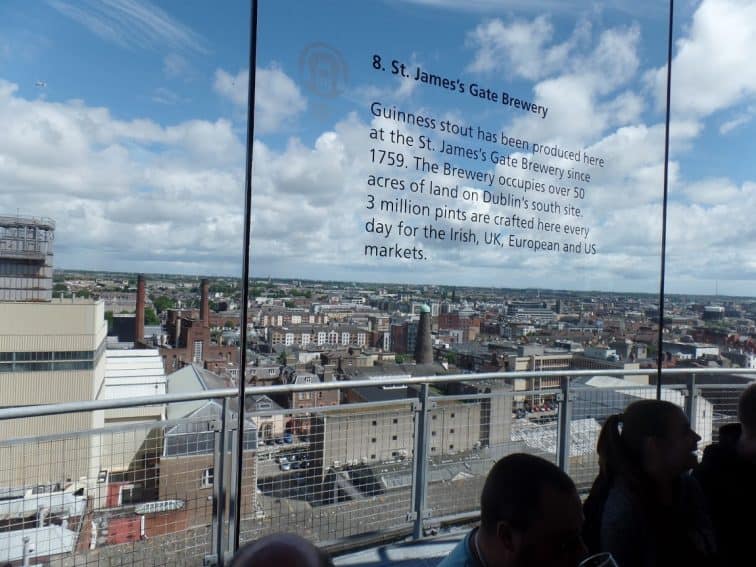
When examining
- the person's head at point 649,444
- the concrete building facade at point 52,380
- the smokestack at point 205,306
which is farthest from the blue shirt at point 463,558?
the smokestack at point 205,306

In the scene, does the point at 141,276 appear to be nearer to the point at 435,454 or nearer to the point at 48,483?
the point at 48,483

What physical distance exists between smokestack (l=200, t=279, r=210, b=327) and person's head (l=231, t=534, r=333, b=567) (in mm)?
2065

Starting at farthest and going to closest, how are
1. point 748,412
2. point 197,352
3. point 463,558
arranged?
1. point 197,352
2. point 748,412
3. point 463,558

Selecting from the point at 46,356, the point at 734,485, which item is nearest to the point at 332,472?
the point at 734,485

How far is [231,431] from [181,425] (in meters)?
0.24

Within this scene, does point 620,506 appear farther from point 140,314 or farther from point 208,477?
point 140,314

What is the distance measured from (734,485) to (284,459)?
1798 mm

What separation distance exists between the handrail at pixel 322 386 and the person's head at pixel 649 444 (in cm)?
Result: 133

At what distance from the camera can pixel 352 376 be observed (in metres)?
2.77

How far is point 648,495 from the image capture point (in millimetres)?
1362

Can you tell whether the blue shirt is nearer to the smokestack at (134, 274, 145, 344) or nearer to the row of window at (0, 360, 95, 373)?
the smokestack at (134, 274, 145, 344)

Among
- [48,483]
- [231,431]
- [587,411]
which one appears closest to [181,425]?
[231,431]

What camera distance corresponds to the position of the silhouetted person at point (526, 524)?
95cm

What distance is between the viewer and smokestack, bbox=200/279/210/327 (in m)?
2.47
